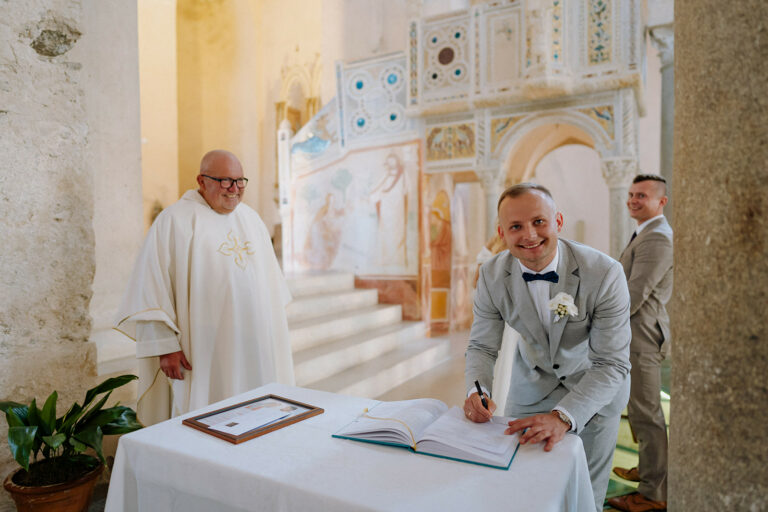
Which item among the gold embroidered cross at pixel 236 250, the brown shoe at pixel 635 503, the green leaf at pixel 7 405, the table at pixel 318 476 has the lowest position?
the brown shoe at pixel 635 503

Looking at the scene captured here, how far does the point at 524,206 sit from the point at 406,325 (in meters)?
5.99

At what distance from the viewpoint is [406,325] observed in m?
7.70

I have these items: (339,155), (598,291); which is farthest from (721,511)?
(339,155)

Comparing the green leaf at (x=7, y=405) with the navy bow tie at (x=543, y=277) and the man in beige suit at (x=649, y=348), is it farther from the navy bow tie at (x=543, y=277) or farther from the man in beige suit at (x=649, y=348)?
the man in beige suit at (x=649, y=348)

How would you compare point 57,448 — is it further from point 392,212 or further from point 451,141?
point 451,141

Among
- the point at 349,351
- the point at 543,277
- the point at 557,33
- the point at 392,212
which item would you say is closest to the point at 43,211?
the point at 543,277

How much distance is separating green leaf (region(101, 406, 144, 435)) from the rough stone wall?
376mm

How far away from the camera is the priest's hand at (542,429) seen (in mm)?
1479

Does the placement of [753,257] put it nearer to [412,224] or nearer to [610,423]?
[610,423]

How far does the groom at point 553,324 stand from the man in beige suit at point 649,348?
1202 mm

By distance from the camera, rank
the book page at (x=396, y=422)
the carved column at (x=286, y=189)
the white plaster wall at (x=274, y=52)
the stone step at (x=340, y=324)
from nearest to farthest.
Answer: the book page at (x=396, y=422) → the stone step at (x=340, y=324) → the carved column at (x=286, y=189) → the white plaster wall at (x=274, y=52)

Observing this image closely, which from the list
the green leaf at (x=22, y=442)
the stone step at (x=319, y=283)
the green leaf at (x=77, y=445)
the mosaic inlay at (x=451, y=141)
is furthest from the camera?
the mosaic inlay at (x=451, y=141)

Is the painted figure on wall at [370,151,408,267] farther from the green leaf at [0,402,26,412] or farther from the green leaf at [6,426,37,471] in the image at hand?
the green leaf at [6,426,37,471]

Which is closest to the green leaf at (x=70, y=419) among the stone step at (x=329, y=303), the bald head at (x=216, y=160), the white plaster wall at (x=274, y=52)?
the bald head at (x=216, y=160)
